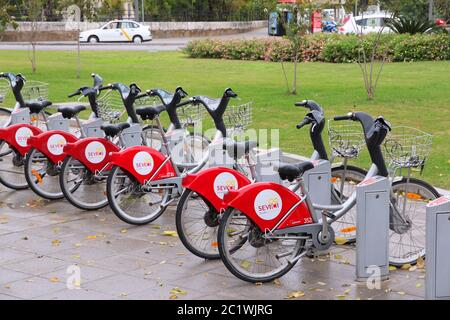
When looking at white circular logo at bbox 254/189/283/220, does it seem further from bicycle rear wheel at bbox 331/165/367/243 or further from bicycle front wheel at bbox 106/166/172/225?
bicycle front wheel at bbox 106/166/172/225

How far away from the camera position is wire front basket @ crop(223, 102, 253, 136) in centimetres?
765

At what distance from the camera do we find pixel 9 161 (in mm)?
10195

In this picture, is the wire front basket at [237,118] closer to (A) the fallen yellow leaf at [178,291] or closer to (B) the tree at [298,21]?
(A) the fallen yellow leaf at [178,291]

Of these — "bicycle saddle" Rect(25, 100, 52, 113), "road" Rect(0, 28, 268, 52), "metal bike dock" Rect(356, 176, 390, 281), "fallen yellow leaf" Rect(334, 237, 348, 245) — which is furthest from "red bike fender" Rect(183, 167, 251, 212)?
"road" Rect(0, 28, 268, 52)

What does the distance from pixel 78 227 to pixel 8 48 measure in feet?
92.4

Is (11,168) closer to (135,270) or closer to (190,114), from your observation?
(190,114)

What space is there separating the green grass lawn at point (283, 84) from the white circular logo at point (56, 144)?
348 centimetres

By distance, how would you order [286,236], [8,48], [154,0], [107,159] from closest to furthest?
[286,236] < [107,159] < [8,48] < [154,0]

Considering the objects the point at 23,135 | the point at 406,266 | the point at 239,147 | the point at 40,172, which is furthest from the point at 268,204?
the point at 23,135

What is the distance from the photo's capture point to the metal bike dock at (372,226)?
578 centimetres

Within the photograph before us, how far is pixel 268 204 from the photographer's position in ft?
18.8

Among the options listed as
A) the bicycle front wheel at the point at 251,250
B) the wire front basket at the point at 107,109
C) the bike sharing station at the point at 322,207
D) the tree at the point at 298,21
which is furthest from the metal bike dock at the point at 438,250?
the tree at the point at 298,21

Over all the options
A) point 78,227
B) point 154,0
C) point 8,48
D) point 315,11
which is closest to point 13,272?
point 78,227
